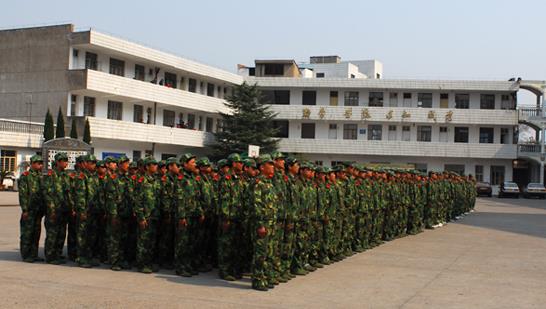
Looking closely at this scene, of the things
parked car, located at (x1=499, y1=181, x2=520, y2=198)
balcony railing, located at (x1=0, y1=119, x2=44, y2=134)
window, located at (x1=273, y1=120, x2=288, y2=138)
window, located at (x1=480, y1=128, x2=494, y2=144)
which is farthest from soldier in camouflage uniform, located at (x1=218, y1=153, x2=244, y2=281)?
window, located at (x1=480, y1=128, x2=494, y2=144)

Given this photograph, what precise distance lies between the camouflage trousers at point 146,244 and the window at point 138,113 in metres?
29.3

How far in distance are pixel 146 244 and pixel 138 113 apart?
29.8 metres

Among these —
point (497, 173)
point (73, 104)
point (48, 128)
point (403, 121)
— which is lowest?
point (497, 173)

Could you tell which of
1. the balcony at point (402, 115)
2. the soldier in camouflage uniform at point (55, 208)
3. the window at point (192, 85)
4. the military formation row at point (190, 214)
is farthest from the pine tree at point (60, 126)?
the soldier in camouflage uniform at point (55, 208)

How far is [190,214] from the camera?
31.6ft

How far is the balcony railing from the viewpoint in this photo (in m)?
30.4

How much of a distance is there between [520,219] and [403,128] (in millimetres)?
25011

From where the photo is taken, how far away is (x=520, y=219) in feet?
77.5

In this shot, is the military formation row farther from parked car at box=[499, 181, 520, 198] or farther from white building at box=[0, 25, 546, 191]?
parked car at box=[499, 181, 520, 198]

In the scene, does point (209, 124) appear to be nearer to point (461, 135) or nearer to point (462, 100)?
point (461, 135)

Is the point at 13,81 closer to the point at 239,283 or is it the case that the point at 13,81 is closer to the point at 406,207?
the point at 406,207

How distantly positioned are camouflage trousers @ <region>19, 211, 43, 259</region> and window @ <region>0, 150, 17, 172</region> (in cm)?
2210

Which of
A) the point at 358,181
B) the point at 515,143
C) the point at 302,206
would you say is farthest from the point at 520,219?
the point at 515,143

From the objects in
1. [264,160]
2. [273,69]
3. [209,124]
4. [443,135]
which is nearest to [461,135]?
[443,135]
